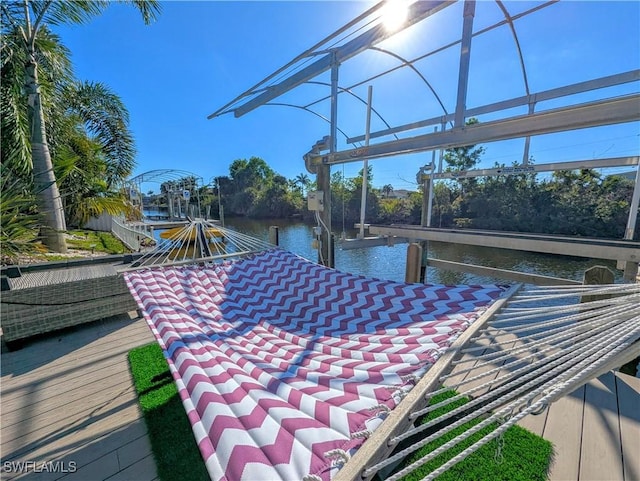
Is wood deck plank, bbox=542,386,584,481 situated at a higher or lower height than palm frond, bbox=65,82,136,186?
→ lower

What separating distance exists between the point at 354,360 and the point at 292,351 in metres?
0.28

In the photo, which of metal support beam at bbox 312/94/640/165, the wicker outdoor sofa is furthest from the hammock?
the wicker outdoor sofa

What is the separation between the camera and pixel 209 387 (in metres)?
0.81

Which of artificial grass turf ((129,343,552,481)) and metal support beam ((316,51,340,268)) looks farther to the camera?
metal support beam ((316,51,340,268))

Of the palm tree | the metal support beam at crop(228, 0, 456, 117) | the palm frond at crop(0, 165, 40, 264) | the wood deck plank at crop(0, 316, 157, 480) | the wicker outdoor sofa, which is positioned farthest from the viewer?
the palm tree

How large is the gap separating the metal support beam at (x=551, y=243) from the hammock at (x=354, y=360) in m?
0.60

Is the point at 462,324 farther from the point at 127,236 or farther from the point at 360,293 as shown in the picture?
the point at 127,236

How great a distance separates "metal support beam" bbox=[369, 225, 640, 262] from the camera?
1500 mm

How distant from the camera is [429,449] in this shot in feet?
4.18

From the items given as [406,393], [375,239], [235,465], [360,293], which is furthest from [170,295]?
[375,239]

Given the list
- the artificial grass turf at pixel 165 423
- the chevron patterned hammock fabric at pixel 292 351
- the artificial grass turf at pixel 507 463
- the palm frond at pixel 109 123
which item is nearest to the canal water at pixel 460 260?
the chevron patterned hammock fabric at pixel 292 351

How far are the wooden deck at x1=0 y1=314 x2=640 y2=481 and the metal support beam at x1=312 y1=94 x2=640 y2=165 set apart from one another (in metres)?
1.36

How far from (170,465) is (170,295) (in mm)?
828

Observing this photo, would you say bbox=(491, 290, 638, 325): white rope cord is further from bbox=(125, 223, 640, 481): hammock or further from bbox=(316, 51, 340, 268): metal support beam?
bbox=(316, 51, 340, 268): metal support beam
